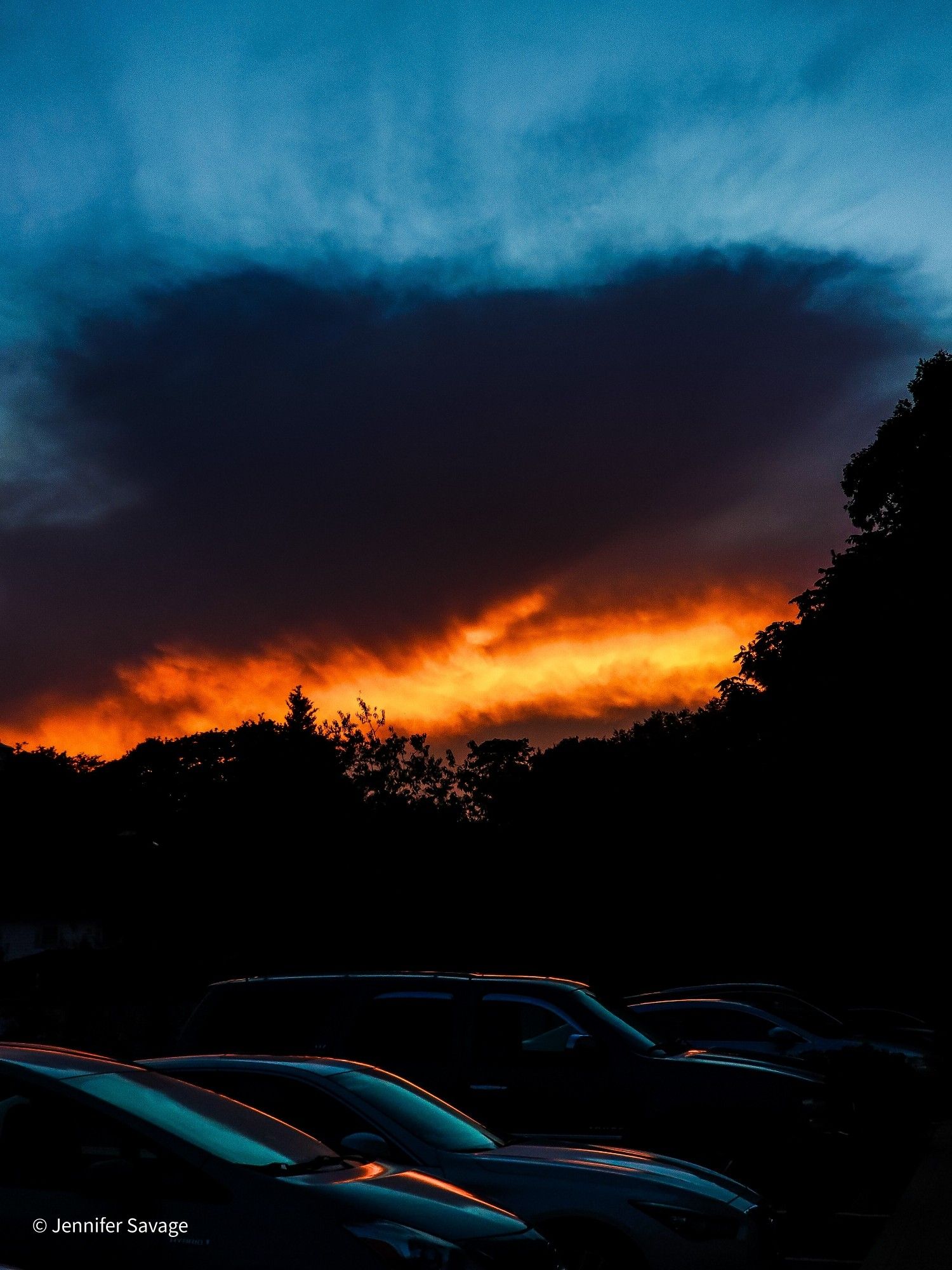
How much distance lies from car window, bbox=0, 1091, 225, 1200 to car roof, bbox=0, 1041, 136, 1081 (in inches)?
4.7

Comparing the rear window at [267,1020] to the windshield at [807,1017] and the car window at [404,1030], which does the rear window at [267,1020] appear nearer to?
the car window at [404,1030]

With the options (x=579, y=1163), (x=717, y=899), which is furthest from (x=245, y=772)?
(x=579, y=1163)

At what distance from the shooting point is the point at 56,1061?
5.73 metres

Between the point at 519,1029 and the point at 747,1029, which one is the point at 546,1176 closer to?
the point at 519,1029

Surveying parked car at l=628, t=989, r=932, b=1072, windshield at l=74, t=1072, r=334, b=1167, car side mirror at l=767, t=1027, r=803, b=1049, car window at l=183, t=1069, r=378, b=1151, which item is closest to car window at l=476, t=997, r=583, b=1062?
car window at l=183, t=1069, r=378, b=1151

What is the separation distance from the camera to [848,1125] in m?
12.5

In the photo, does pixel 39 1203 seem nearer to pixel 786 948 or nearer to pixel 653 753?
pixel 786 948

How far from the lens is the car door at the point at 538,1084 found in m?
10.2

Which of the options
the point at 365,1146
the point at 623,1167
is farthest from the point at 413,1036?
the point at 365,1146

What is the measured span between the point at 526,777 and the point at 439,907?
91.9 feet

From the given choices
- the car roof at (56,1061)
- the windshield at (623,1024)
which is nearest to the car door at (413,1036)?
the windshield at (623,1024)

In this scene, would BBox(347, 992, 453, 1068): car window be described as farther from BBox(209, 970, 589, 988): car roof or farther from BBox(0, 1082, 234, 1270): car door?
BBox(0, 1082, 234, 1270): car door

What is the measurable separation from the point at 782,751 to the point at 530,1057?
25131 millimetres

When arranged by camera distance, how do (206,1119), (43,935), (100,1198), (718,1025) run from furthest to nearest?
(43,935) < (718,1025) < (206,1119) < (100,1198)
